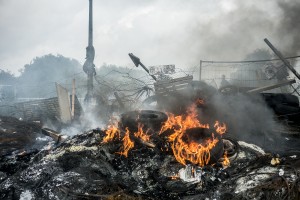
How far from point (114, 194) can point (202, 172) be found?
250cm

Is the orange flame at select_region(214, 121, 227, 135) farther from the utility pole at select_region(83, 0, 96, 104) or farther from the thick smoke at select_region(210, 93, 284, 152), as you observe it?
the utility pole at select_region(83, 0, 96, 104)

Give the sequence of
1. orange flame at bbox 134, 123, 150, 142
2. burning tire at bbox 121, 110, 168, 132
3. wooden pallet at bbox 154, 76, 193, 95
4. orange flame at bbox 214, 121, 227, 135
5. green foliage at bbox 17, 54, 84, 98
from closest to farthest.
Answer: orange flame at bbox 134, 123, 150, 142 → burning tire at bbox 121, 110, 168, 132 → orange flame at bbox 214, 121, 227, 135 → wooden pallet at bbox 154, 76, 193, 95 → green foliage at bbox 17, 54, 84, 98

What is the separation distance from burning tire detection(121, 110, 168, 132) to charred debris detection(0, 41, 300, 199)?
0.04 metres

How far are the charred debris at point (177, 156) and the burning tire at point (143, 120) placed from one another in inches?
1.4

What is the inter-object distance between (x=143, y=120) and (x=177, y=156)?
208 cm

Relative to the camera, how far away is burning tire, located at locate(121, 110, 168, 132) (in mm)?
9188

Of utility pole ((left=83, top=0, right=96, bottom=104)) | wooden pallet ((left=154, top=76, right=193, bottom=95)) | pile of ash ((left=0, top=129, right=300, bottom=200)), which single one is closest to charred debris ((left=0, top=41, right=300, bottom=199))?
pile of ash ((left=0, top=129, right=300, bottom=200))

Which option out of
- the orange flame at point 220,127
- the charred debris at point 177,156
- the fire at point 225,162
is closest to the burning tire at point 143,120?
the charred debris at point 177,156

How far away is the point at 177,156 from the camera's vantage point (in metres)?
7.67

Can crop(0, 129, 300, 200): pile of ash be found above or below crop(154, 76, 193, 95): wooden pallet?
below

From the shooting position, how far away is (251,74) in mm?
23141

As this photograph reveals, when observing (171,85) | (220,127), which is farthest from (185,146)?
(171,85)

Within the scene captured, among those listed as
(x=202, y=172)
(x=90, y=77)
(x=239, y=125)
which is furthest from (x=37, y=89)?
(x=202, y=172)

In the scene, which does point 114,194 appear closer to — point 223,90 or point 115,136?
point 115,136
